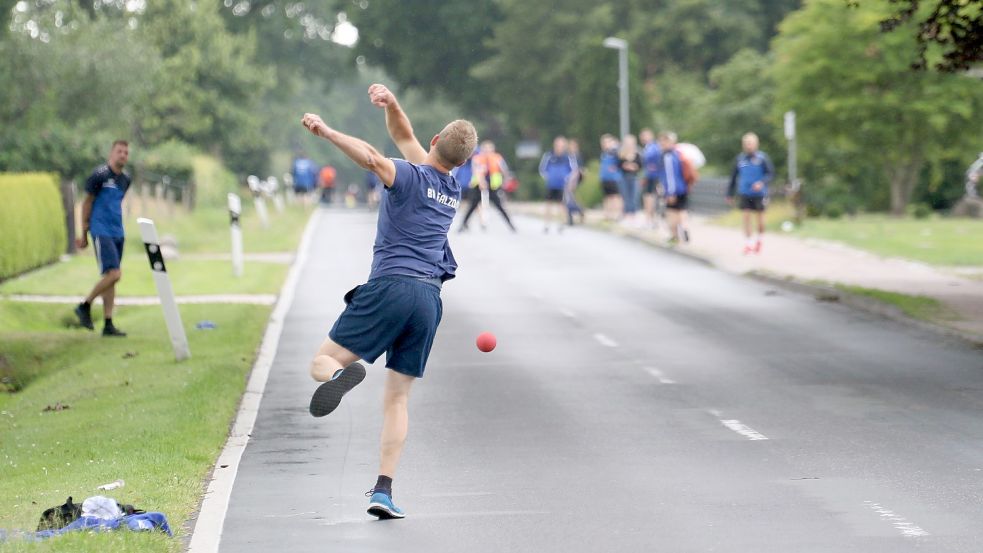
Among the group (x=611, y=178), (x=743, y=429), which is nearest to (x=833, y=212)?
(x=611, y=178)

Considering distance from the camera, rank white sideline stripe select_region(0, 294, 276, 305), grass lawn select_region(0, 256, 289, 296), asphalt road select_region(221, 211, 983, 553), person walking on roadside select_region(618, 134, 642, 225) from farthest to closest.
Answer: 1. person walking on roadside select_region(618, 134, 642, 225)
2. grass lawn select_region(0, 256, 289, 296)
3. white sideline stripe select_region(0, 294, 276, 305)
4. asphalt road select_region(221, 211, 983, 553)

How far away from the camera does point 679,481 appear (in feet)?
31.0

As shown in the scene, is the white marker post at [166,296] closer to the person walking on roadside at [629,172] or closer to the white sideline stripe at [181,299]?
the white sideline stripe at [181,299]

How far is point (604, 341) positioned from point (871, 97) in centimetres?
2661

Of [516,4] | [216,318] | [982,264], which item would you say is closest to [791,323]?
[216,318]

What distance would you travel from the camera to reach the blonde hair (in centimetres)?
841

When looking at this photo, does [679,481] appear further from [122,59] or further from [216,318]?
[122,59]

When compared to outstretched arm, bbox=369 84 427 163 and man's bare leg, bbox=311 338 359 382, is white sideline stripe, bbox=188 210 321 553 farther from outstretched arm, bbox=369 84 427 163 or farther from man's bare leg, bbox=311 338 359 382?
outstretched arm, bbox=369 84 427 163

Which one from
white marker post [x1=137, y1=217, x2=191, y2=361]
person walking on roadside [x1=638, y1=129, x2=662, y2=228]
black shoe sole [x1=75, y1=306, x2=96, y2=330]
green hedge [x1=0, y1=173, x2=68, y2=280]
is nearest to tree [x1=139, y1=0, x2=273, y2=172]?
person walking on roadside [x1=638, y1=129, x2=662, y2=228]

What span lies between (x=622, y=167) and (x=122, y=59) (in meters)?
13.8

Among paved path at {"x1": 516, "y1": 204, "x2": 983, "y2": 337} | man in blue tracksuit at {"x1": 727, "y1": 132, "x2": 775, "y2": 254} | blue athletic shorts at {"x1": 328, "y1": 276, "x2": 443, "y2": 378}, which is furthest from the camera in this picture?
man in blue tracksuit at {"x1": 727, "y1": 132, "x2": 775, "y2": 254}

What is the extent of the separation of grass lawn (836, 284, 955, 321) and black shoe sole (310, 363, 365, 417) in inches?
442

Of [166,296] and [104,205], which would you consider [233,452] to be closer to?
[166,296]

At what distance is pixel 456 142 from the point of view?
8.40 m
